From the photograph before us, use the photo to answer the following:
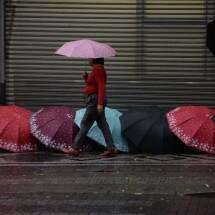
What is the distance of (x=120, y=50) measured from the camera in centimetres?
1414

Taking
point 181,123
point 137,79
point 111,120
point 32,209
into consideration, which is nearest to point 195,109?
point 181,123

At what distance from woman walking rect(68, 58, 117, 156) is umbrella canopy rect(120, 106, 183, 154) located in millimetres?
402

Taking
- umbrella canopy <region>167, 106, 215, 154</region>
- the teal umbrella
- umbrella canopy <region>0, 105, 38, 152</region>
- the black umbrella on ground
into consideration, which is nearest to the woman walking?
the teal umbrella

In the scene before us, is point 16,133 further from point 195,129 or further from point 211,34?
point 211,34

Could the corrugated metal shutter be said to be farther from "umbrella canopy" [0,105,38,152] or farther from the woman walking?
the woman walking

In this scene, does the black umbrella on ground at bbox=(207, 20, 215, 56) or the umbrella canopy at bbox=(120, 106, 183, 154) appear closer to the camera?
the black umbrella on ground at bbox=(207, 20, 215, 56)

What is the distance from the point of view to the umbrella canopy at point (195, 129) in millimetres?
11492

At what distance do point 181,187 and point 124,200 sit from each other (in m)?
1.10

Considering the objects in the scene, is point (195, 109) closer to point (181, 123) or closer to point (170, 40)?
point (181, 123)

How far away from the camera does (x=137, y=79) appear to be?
46.4 ft

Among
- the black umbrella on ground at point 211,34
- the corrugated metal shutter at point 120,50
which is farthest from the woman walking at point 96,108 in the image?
the black umbrella on ground at point 211,34

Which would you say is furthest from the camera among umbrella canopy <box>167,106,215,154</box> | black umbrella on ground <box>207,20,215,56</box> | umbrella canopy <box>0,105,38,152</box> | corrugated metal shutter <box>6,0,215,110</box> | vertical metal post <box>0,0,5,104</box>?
→ corrugated metal shutter <box>6,0,215,110</box>

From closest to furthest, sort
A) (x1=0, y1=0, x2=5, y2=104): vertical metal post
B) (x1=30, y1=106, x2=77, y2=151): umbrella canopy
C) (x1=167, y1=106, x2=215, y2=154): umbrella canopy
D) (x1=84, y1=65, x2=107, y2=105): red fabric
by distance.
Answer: (x1=84, y1=65, x2=107, y2=105): red fabric → (x1=167, y1=106, x2=215, y2=154): umbrella canopy → (x1=30, y1=106, x2=77, y2=151): umbrella canopy → (x1=0, y1=0, x2=5, y2=104): vertical metal post

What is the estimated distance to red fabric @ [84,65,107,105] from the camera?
1135 cm
